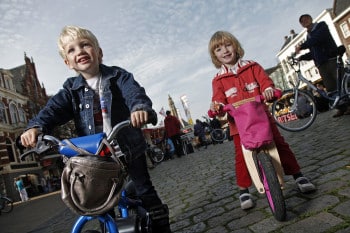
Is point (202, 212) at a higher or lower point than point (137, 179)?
lower

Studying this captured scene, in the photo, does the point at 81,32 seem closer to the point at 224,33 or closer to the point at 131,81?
the point at 131,81

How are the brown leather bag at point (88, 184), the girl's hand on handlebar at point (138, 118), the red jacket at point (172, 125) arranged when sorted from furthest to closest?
the red jacket at point (172, 125), the girl's hand on handlebar at point (138, 118), the brown leather bag at point (88, 184)

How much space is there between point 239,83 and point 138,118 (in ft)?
5.08

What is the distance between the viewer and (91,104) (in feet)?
6.77

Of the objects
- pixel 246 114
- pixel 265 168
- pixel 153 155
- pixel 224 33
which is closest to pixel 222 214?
pixel 265 168

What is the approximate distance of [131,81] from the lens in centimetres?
205

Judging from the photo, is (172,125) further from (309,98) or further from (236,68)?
(236,68)

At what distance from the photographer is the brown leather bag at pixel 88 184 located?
3.79ft

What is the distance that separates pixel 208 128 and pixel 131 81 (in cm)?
1806

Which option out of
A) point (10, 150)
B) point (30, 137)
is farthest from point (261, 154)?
point (10, 150)

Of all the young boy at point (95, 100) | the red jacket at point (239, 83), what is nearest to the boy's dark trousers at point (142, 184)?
the young boy at point (95, 100)

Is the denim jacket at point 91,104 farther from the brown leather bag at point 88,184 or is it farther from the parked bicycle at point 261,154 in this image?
the parked bicycle at point 261,154

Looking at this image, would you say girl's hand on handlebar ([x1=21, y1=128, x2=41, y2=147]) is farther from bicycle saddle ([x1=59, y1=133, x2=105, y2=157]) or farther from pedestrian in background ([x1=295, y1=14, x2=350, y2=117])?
pedestrian in background ([x1=295, y1=14, x2=350, y2=117])

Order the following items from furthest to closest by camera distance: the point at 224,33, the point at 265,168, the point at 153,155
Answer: the point at 153,155 < the point at 224,33 < the point at 265,168
